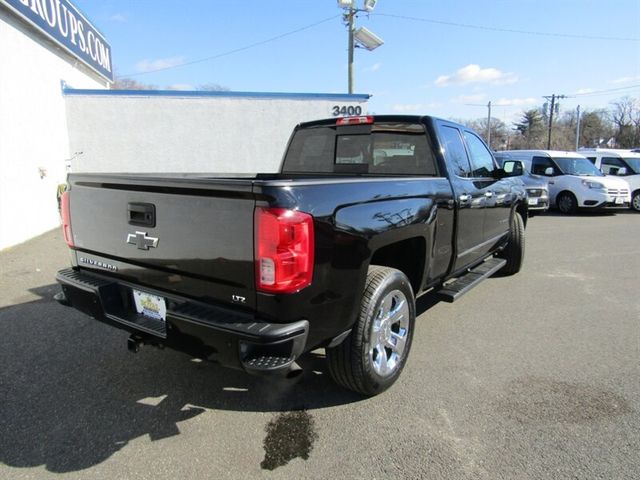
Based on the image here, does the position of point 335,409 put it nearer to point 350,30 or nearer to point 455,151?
point 455,151

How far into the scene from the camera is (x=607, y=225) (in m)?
11.3

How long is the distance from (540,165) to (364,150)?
39.1 feet

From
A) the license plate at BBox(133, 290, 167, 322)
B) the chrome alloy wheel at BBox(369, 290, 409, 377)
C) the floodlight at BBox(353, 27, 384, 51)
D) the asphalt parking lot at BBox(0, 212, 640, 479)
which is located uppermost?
the floodlight at BBox(353, 27, 384, 51)

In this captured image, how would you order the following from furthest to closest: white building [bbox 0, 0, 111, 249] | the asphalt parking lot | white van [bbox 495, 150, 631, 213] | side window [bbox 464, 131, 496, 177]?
white van [bbox 495, 150, 631, 213], white building [bbox 0, 0, 111, 249], side window [bbox 464, 131, 496, 177], the asphalt parking lot

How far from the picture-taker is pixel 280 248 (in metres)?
2.13

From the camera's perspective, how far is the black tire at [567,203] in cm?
1341

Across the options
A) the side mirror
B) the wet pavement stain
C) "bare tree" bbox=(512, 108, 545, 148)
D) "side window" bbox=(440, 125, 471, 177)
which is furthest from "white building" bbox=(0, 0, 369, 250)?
"bare tree" bbox=(512, 108, 545, 148)

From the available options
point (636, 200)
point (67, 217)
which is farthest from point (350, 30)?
point (67, 217)

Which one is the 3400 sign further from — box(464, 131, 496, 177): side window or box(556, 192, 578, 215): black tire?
box(464, 131, 496, 177): side window

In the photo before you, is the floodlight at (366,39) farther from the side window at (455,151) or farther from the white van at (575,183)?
the side window at (455,151)

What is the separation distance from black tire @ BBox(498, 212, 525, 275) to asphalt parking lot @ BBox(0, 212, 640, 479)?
60.1 inches

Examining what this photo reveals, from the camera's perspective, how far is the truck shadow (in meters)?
2.52

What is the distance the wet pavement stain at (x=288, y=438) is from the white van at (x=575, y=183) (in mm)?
13222

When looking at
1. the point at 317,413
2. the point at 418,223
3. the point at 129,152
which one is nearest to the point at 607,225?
the point at 418,223
